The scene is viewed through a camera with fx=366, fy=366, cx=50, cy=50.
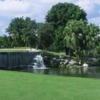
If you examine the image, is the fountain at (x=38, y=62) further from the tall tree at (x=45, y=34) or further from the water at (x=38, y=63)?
the tall tree at (x=45, y=34)

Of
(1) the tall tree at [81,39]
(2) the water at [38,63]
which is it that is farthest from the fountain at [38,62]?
(1) the tall tree at [81,39]

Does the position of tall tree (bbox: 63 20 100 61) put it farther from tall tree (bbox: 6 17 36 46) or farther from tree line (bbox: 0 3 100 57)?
tall tree (bbox: 6 17 36 46)

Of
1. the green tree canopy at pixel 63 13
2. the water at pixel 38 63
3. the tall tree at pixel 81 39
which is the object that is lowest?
the water at pixel 38 63

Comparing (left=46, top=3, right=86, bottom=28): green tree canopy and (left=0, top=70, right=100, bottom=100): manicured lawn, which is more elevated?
(left=46, top=3, right=86, bottom=28): green tree canopy

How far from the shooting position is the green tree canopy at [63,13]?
92125 millimetres

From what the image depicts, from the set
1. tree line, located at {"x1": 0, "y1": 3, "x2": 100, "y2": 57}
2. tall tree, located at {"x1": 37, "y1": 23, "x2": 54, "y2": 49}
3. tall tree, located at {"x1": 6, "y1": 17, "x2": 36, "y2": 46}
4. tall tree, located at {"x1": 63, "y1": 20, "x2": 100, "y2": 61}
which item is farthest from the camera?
tall tree, located at {"x1": 6, "y1": 17, "x2": 36, "y2": 46}

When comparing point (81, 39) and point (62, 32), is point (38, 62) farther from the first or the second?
point (62, 32)

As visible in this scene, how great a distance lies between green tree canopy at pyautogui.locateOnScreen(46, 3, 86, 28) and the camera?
92.1 m

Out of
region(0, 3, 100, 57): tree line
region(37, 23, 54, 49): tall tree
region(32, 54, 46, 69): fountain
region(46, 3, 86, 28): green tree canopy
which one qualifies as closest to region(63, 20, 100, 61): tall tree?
region(0, 3, 100, 57): tree line

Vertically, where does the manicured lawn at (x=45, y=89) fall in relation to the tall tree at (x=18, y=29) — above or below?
below

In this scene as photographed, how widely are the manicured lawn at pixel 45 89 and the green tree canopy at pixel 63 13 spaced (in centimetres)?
7945

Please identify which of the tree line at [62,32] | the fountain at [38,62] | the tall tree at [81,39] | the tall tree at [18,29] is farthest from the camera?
the tall tree at [18,29]

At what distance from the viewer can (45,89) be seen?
11.4 metres

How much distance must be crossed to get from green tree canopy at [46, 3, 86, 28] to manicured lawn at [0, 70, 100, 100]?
7945cm
